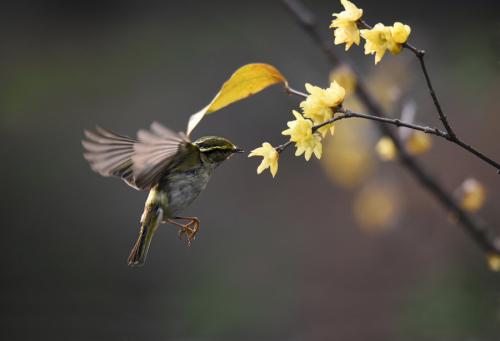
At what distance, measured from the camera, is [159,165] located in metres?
1.33

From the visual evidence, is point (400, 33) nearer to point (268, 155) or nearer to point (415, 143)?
point (268, 155)

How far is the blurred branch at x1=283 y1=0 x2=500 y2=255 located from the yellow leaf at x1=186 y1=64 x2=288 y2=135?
18.5 inches

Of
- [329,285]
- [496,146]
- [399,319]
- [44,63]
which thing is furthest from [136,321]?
[44,63]

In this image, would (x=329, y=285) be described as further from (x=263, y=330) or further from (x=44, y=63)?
(x=44, y=63)

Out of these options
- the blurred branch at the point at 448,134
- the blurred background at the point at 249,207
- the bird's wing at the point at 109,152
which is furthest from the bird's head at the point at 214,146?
the blurred background at the point at 249,207

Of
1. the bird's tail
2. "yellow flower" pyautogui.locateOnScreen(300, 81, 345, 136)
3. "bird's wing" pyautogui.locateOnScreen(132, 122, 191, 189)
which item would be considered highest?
"yellow flower" pyautogui.locateOnScreen(300, 81, 345, 136)

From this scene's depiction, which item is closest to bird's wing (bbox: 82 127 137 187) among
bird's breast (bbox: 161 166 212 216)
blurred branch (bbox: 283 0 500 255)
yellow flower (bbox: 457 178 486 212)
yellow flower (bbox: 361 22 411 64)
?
bird's breast (bbox: 161 166 212 216)

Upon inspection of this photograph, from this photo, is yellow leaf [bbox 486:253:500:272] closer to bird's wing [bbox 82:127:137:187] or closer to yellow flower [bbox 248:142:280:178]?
yellow flower [bbox 248:142:280:178]

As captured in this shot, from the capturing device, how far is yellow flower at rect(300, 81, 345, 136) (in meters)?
1.11

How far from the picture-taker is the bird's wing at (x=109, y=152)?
1.34 meters

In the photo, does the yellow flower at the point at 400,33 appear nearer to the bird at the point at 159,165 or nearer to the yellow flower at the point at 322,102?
the yellow flower at the point at 322,102

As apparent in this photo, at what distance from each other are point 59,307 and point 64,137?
6.06 ft

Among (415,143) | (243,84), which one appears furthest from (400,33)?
(415,143)

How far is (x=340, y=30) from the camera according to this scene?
45.7 inches
